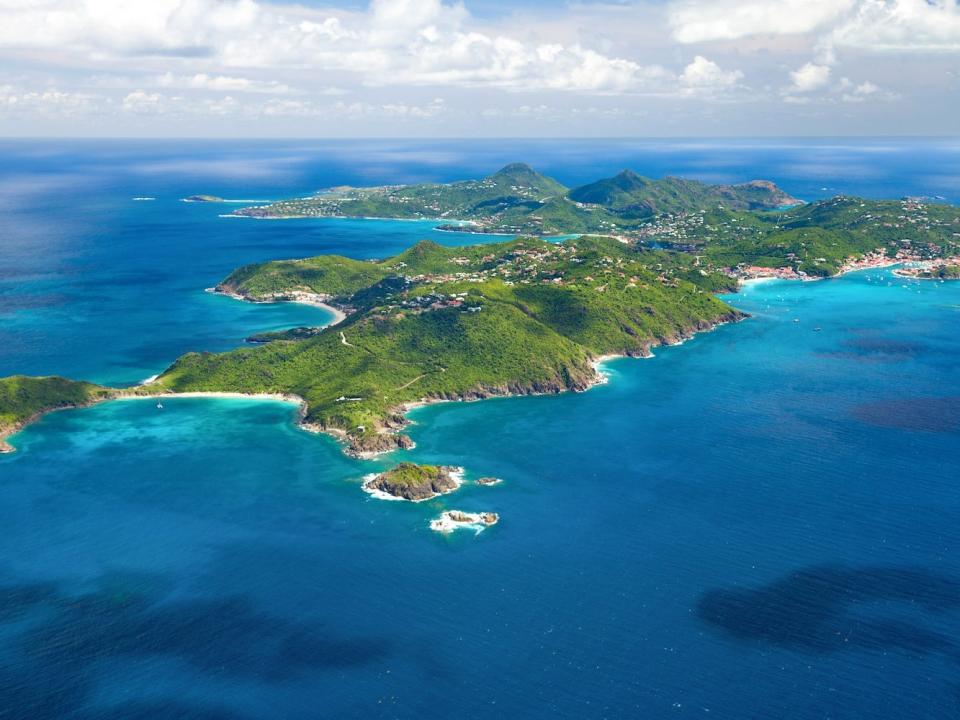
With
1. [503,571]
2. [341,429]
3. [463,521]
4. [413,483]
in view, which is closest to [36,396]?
[341,429]

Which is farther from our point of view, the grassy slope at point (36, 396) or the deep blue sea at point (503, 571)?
the grassy slope at point (36, 396)

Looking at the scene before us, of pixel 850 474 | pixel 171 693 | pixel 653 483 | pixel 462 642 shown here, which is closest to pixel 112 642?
pixel 171 693

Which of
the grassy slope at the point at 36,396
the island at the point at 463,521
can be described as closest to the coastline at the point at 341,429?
the grassy slope at the point at 36,396

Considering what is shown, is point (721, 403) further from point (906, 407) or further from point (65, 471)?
point (65, 471)

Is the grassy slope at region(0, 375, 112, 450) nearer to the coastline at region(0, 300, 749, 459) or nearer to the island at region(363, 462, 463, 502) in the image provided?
the coastline at region(0, 300, 749, 459)

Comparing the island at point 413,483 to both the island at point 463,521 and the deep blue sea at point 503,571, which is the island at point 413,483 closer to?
the deep blue sea at point 503,571

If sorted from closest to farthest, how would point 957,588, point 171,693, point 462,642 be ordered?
point 171,693
point 462,642
point 957,588
